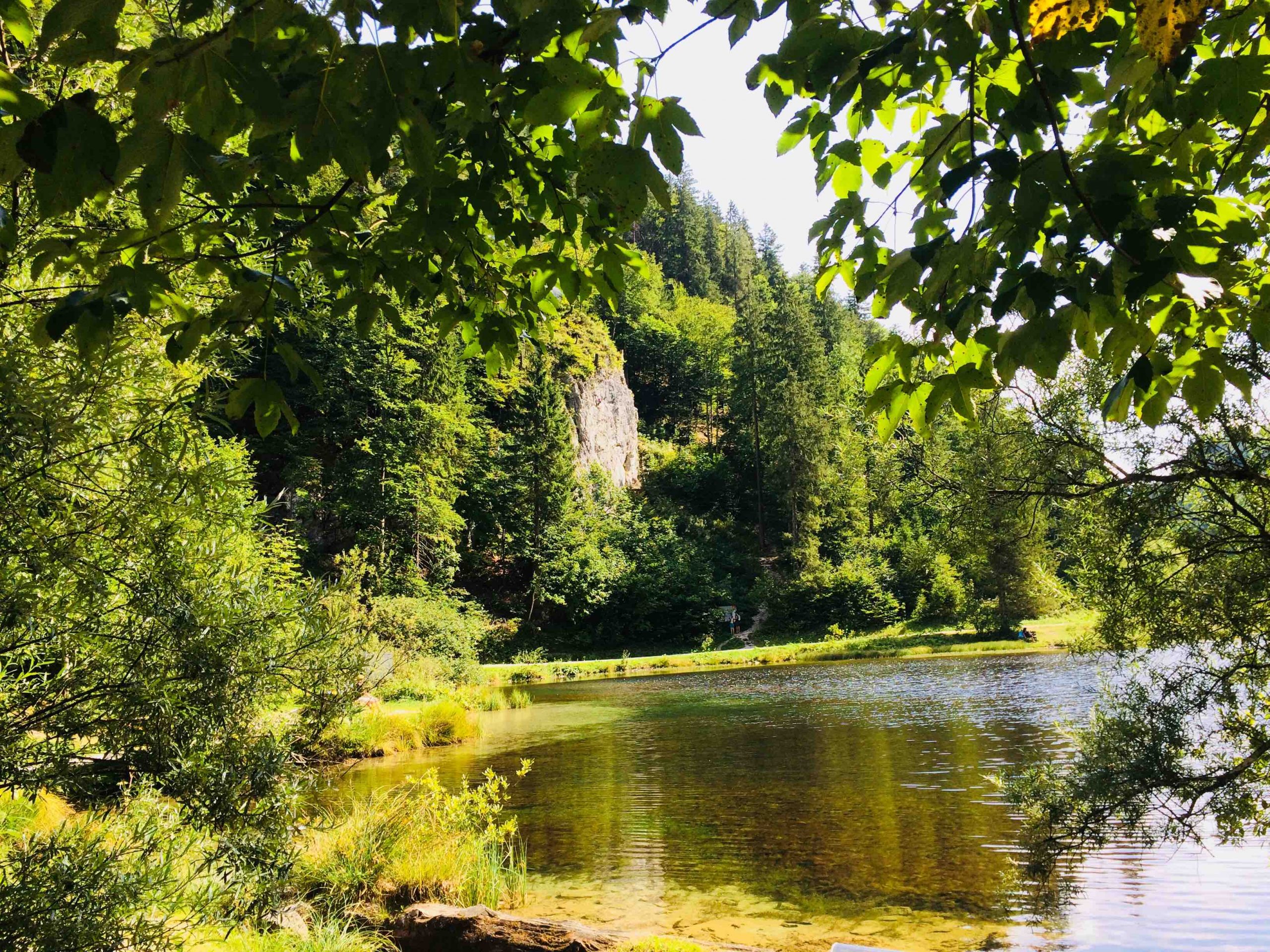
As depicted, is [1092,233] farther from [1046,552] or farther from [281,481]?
[281,481]

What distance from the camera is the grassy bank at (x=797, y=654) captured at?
29781 millimetres

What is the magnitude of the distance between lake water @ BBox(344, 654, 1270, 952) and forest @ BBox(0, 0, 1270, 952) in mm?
588

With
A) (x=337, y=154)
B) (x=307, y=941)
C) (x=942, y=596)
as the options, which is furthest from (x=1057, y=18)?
(x=942, y=596)

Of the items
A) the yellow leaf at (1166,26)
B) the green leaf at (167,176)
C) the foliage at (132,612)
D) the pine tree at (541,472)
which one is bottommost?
the foliage at (132,612)

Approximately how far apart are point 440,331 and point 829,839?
768 cm

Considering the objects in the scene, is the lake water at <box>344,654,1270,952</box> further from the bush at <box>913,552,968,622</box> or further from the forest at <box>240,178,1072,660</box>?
the bush at <box>913,552,968,622</box>

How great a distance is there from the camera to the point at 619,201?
5.55 ft

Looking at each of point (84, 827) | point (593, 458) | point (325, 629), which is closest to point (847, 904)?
point (325, 629)

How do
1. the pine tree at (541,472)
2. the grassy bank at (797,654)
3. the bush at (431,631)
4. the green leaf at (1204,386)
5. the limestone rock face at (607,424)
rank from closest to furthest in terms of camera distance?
the green leaf at (1204,386)
the bush at (431,631)
the grassy bank at (797,654)
the pine tree at (541,472)
the limestone rock face at (607,424)

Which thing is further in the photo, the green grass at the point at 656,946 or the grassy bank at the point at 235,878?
the green grass at the point at 656,946

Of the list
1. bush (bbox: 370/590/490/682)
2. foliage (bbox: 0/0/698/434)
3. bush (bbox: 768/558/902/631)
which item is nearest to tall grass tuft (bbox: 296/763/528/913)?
foliage (bbox: 0/0/698/434)

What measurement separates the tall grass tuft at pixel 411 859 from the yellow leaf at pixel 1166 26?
6772 mm

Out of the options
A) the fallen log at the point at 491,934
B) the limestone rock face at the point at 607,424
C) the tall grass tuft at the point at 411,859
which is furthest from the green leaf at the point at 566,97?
the limestone rock face at the point at 607,424

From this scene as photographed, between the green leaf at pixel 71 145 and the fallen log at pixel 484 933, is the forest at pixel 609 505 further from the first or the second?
the green leaf at pixel 71 145
